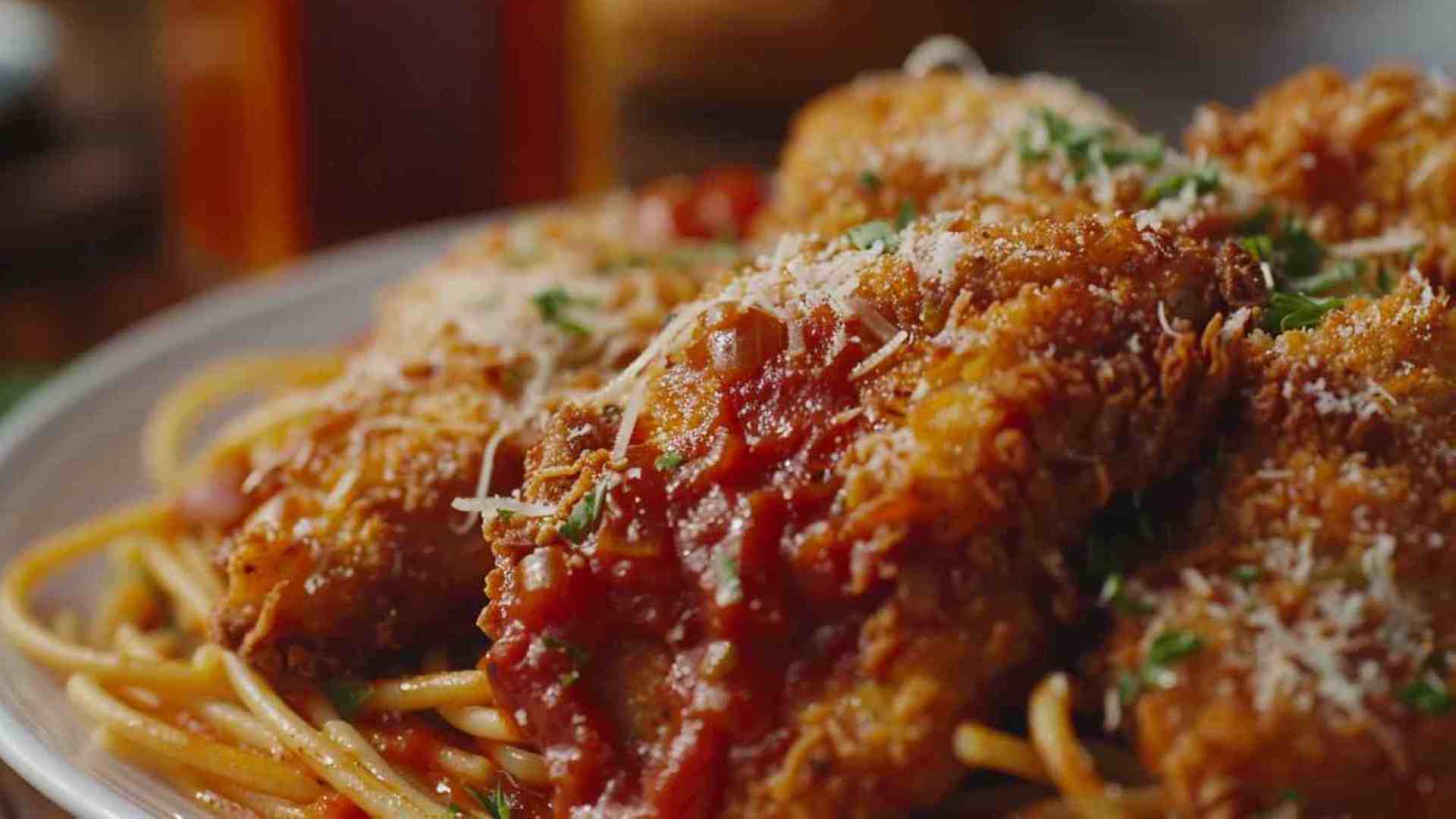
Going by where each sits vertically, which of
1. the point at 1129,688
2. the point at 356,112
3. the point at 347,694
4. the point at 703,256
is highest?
the point at 1129,688

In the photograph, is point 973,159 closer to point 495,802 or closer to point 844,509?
point 844,509

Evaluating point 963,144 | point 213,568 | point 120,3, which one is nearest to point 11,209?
point 120,3

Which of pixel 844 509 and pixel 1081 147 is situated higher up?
pixel 1081 147


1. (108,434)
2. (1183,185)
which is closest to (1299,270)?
(1183,185)

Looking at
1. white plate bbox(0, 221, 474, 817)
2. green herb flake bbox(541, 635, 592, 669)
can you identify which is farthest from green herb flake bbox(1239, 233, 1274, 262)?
white plate bbox(0, 221, 474, 817)

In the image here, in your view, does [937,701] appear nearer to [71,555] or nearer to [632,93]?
[71,555]

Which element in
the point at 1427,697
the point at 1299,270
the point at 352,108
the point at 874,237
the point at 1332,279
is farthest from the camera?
the point at 352,108
